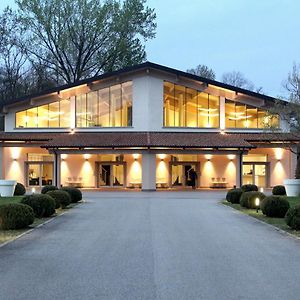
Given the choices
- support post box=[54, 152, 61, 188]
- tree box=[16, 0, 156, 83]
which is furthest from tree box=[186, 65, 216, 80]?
support post box=[54, 152, 61, 188]

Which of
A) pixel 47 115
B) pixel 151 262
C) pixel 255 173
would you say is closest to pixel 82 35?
pixel 47 115

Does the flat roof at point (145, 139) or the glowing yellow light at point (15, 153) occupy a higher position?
the flat roof at point (145, 139)

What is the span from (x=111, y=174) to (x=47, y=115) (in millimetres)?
7121

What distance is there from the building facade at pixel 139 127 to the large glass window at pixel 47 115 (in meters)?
0.08

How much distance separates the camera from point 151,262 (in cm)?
1023

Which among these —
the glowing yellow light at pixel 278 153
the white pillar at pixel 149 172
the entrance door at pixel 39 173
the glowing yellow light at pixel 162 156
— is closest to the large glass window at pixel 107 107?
the glowing yellow light at pixel 162 156

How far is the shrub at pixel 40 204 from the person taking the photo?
1976cm

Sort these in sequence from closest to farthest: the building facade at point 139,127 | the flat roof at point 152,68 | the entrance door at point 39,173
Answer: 1. the flat roof at point 152,68
2. the building facade at point 139,127
3. the entrance door at point 39,173

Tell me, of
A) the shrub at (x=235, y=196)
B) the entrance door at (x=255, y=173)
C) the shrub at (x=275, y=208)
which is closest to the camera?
the shrub at (x=275, y=208)

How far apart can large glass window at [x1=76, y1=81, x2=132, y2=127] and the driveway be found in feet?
90.7

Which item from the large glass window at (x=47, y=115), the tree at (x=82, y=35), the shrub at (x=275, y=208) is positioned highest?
the tree at (x=82, y=35)

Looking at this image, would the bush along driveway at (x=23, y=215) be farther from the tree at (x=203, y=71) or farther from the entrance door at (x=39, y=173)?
the tree at (x=203, y=71)

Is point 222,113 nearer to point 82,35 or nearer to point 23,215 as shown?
point 82,35

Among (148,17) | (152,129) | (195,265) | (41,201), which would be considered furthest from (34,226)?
(148,17)
